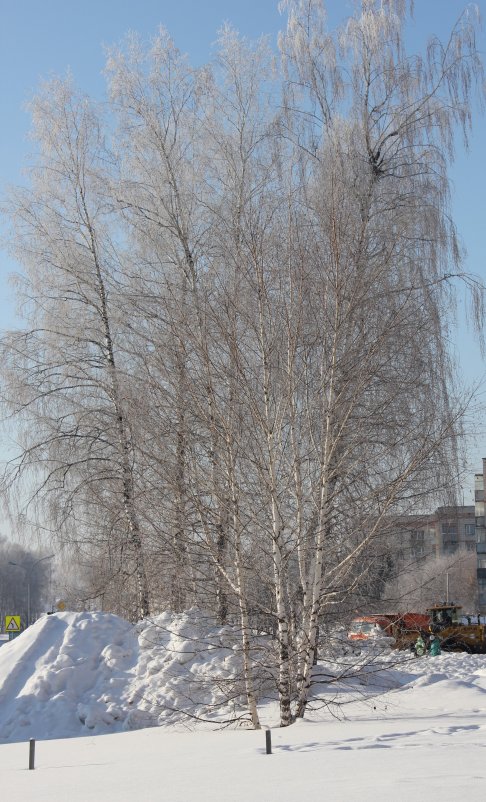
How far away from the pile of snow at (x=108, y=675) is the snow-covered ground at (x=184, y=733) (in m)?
0.03

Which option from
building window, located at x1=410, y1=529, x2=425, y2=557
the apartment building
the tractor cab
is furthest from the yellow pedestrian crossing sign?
building window, located at x1=410, y1=529, x2=425, y2=557

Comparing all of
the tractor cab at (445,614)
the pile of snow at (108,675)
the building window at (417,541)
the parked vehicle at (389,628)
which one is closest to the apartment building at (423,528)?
the building window at (417,541)

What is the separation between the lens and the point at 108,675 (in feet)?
54.7

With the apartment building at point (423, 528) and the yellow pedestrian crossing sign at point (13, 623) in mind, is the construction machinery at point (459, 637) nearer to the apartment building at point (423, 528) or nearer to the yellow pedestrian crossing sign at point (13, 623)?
the yellow pedestrian crossing sign at point (13, 623)

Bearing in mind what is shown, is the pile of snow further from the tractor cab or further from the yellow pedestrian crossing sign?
the tractor cab

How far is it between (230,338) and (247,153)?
26.7 ft

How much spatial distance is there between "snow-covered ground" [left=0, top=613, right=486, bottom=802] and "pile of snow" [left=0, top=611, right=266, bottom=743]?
3cm

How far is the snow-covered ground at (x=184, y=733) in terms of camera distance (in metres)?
7.91

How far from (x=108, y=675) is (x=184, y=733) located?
345 centimetres

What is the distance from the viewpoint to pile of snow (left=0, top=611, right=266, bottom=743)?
1524 cm

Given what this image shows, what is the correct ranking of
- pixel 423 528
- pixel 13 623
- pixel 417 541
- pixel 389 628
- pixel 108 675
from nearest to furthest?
pixel 389 628
pixel 417 541
pixel 423 528
pixel 108 675
pixel 13 623

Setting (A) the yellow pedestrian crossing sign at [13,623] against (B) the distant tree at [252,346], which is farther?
(A) the yellow pedestrian crossing sign at [13,623]

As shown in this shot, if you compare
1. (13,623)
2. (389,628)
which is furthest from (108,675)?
(13,623)

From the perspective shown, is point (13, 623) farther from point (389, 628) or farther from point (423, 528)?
point (389, 628)
